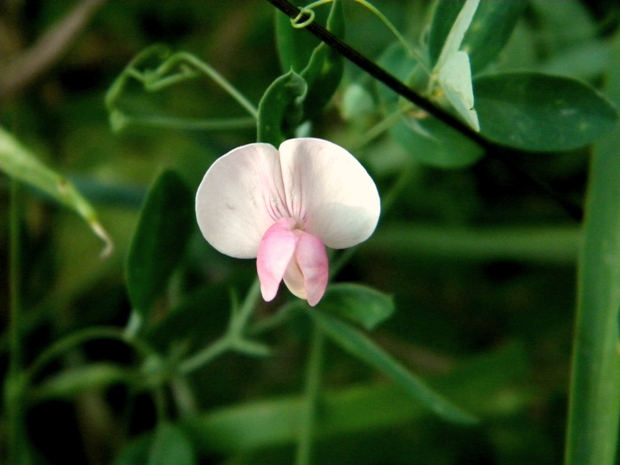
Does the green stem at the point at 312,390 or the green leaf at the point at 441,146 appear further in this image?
the green stem at the point at 312,390

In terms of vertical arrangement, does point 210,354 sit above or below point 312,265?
below

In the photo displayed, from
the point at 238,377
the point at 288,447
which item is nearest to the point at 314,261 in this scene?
the point at 288,447

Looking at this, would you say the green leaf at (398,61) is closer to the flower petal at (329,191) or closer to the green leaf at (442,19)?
the green leaf at (442,19)

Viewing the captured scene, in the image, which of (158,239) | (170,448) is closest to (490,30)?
(158,239)

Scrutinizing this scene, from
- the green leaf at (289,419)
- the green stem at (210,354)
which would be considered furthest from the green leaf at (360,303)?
the green leaf at (289,419)

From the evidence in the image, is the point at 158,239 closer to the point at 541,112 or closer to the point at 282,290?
the point at 541,112

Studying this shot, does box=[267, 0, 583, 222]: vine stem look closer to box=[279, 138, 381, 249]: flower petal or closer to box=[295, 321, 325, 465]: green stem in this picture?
box=[279, 138, 381, 249]: flower petal
